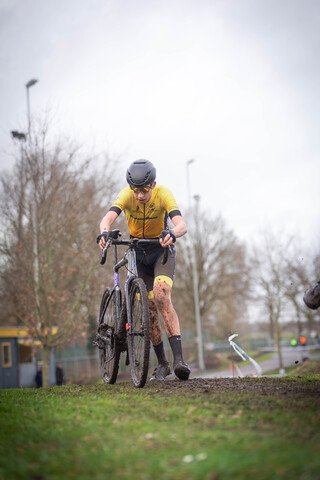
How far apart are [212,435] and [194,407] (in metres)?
0.87

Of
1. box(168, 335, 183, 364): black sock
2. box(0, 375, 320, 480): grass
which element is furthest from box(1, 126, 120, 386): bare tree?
box(0, 375, 320, 480): grass

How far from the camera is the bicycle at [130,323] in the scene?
17.6ft

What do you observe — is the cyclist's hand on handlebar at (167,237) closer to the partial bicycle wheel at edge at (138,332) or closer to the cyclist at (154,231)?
the cyclist at (154,231)

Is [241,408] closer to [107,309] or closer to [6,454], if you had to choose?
[6,454]

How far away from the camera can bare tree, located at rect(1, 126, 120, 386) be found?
18.6 metres

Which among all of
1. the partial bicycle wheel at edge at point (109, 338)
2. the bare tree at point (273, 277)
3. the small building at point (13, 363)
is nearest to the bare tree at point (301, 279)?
the bare tree at point (273, 277)

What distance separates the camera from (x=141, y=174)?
600 centimetres

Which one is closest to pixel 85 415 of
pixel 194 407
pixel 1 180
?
pixel 194 407

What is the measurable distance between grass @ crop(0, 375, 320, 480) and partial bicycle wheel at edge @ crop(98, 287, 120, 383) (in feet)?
5.98

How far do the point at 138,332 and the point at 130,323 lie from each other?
0.18 metres

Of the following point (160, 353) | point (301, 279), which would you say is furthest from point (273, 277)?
point (160, 353)

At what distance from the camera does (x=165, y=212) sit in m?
6.35

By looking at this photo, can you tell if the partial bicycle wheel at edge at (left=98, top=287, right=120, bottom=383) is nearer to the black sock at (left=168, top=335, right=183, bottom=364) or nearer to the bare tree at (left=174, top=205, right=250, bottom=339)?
the black sock at (left=168, top=335, right=183, bottom=364)

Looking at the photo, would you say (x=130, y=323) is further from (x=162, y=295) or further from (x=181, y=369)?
(x=181, y=369)
